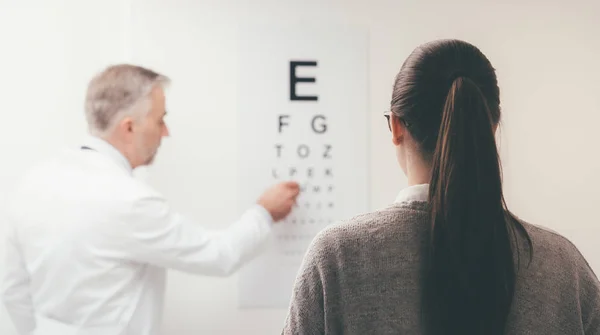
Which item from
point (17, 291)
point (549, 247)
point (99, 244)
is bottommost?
point (17, 291)

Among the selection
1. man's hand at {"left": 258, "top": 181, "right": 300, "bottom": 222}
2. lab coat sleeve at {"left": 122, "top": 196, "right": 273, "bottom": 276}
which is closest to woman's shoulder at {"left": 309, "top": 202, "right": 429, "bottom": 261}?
lab coat sleeve at {"left": 122, "top": 196, "right": 273, "bottom": 276}

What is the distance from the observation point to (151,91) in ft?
5.12

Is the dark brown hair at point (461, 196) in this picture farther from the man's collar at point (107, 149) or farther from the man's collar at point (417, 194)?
the man's collar at point (107, 149)

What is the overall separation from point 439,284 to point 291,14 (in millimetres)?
1115

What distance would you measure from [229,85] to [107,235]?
0.54 m

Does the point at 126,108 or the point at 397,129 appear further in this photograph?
the point at 126,108

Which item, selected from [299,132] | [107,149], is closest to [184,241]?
[107,149]

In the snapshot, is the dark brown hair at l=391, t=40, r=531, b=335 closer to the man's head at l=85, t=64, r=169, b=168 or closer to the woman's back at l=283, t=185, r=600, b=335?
the woman's back at l=283, t=185, r=600, b=335

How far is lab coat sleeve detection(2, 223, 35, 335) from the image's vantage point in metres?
1.57

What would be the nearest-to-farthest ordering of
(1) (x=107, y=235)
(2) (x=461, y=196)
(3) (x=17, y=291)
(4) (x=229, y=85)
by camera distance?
(2) (x=461, y=196) < (1) (x=107, y=235) < (3) (x=17, y=291) < (4) (x=229, y=85)

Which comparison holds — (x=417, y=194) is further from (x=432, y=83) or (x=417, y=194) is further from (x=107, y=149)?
(x=107, y=149)

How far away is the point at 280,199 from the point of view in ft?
5.47

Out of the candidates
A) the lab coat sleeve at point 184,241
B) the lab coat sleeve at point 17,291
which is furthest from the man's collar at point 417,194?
the lab coat sleeve at point 17,291

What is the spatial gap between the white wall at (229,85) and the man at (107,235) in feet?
0.54
